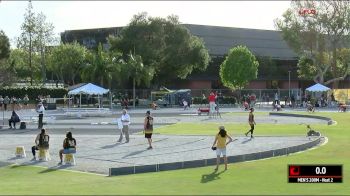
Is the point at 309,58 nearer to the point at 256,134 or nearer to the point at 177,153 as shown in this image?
the point at 256,134

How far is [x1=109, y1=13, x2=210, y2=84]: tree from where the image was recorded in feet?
291

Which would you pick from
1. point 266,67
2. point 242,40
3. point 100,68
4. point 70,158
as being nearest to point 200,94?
point 100,68

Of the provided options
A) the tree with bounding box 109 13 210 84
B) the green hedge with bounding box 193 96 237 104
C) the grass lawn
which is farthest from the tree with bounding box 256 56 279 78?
the grass lawn

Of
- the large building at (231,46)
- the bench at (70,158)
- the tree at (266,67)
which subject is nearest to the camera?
the bench at (70,158)

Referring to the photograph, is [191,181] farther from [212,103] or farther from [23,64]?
[23,64]

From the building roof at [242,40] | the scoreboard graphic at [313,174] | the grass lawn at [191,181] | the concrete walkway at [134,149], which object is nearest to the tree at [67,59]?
the building roof at [242,40]

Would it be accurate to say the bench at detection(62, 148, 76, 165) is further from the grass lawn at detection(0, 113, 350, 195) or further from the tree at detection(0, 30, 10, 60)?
the tree at detection(0, 30, 10, 60)

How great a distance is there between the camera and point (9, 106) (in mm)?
70438

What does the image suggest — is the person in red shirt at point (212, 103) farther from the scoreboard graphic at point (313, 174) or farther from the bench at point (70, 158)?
the scoreboard graphic at point (313, 174)

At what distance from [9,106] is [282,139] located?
44.6 meters

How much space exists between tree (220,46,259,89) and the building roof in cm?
1422

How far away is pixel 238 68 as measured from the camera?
95000 mm

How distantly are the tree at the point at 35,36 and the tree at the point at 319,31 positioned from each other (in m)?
34.2

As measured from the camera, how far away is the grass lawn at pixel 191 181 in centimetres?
1667
